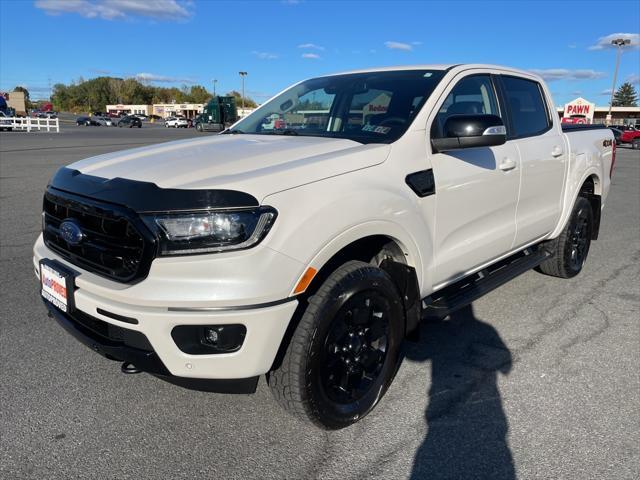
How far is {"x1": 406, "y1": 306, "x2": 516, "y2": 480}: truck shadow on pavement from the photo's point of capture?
2500mm

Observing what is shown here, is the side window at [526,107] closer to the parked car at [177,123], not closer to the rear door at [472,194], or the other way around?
the rear door at [472,194]

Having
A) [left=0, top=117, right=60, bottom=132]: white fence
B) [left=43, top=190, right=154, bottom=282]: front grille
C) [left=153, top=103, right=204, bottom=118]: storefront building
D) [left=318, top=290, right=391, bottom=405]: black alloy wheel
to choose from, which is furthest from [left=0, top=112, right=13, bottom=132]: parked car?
[left=153, top=103, right=204, bottom=118]: storefront building

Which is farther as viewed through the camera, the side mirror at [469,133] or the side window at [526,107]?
the side window at [526,107]

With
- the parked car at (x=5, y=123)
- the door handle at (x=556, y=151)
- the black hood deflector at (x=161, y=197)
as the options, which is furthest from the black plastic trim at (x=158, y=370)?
the parked car at (x=5, y=123)

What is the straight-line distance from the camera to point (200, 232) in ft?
7.27

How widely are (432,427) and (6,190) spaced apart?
9.57 metres

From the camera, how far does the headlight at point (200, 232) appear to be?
2211mm

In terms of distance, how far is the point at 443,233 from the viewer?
324cm

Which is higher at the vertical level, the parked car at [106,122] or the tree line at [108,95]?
the tree line at [108,95]

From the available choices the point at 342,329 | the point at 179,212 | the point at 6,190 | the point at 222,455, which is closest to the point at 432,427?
the point at 342,329

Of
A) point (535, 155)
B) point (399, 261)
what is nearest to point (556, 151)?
point (535, 155)

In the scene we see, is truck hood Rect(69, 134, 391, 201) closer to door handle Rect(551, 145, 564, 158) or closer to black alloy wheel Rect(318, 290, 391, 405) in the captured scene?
black alloy wheel Rect(318, 290, 391, 405)

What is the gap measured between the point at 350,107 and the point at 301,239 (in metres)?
1.76

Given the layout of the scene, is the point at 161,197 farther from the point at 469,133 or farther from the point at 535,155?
the point at 535,155
